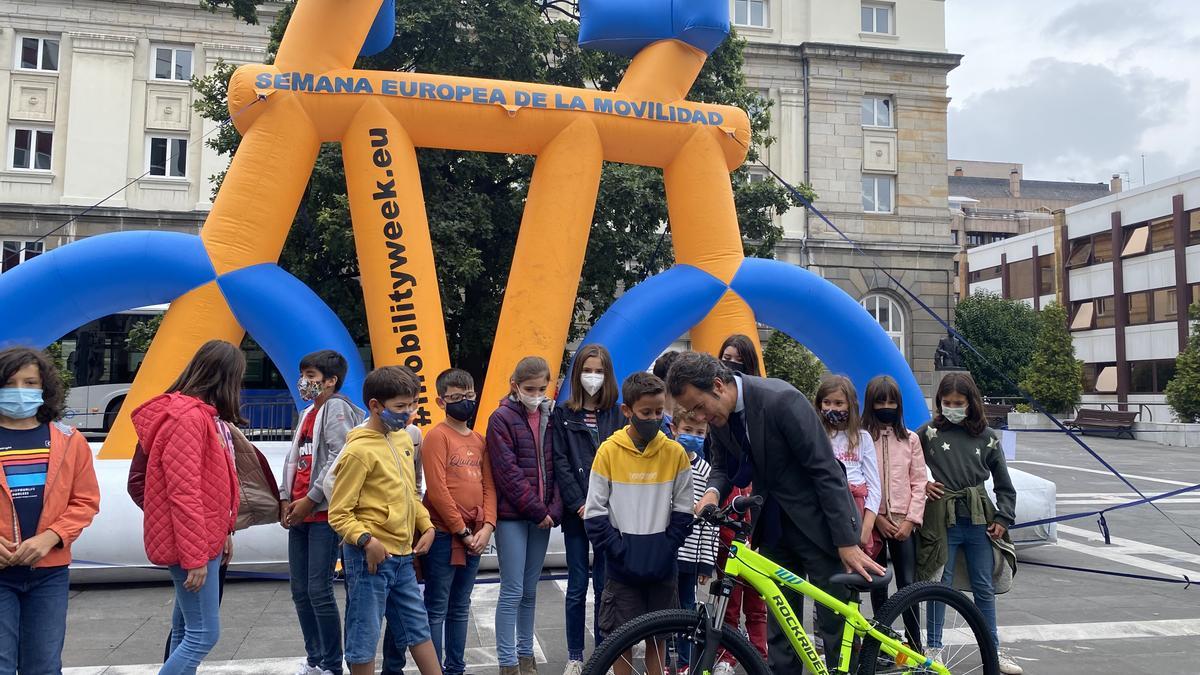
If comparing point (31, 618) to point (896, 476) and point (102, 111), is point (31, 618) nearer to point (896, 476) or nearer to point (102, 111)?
point (896, 476)

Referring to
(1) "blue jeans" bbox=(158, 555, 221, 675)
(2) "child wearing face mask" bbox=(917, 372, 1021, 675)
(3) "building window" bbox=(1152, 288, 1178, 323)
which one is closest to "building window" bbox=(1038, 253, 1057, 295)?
(3) "building window" bbox=(1152, 288, 1178, 323)

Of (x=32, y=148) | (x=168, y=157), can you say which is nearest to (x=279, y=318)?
(x=168, y=157)

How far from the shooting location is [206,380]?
152 inches

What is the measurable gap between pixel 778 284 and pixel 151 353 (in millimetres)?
5405

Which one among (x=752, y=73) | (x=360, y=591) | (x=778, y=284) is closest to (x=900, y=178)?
(x=752, y=73)

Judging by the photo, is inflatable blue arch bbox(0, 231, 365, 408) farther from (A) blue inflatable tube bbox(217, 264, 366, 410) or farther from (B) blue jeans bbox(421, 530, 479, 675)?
(B) blue jeans bbox(421, 530, 479, 675)

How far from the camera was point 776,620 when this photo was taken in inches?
143

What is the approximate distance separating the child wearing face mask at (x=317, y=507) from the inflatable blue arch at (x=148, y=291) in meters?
2.76

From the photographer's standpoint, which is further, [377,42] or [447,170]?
[447,170]

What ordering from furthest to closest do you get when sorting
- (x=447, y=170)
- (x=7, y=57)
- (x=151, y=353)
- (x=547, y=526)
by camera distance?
(x=7, y=57) < (x=447, y=170) < (x=151, y=353) < (x=547, y=526)

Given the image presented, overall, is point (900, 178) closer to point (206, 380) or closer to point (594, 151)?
point (594, 151)

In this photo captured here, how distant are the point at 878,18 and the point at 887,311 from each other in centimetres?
1003

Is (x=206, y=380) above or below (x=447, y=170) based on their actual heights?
below

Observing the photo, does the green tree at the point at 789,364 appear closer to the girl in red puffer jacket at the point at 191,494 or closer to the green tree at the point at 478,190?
the green tree at the point at 478,190
